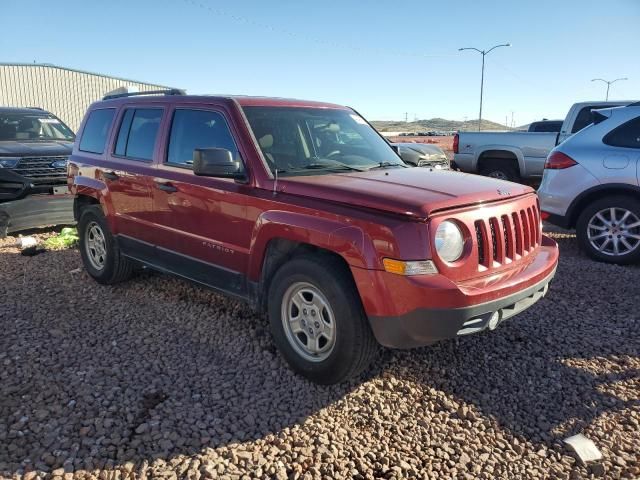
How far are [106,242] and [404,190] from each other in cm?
346

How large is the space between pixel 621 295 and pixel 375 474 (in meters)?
3.76

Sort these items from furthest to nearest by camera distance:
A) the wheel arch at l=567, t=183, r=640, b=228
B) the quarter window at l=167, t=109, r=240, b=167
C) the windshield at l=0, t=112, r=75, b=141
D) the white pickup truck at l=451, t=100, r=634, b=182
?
the white pickup truck at l=451, t=100, r=634, b=182
the windshield at l=0, t=112, r=75, b=141
the wheel arch at l=567, t=183, r=640, b=228
the quarter window at l=167, t=109, r=240, b=167

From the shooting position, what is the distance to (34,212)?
7.45 meters

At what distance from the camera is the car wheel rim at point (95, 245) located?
5.52m

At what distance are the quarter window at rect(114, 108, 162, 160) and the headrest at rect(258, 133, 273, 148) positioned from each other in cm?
122

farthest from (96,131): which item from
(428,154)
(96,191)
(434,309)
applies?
(428,154)

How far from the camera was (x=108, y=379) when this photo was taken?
354cm

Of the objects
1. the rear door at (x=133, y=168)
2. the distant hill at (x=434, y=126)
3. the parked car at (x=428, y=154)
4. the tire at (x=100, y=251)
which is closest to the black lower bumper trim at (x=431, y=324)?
the rear door at (x=133, y=168)

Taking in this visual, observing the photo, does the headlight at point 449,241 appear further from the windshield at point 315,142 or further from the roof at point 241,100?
the roof at point 241,100

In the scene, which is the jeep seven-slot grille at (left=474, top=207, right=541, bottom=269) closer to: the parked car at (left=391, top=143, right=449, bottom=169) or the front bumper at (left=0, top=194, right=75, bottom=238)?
the front bumper at (left=0, top=194, right=75, bottom=238)

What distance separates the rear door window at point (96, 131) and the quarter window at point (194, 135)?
1.30 metres

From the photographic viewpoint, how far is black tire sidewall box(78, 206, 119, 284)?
533cm

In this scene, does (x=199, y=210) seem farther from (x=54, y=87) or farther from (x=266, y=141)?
(x=54, y=87)

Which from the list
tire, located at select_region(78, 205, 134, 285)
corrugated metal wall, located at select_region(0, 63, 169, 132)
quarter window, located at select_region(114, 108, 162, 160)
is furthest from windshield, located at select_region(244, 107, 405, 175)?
corrugated metal wall, located at select_region(0, 63, 169, 132)
